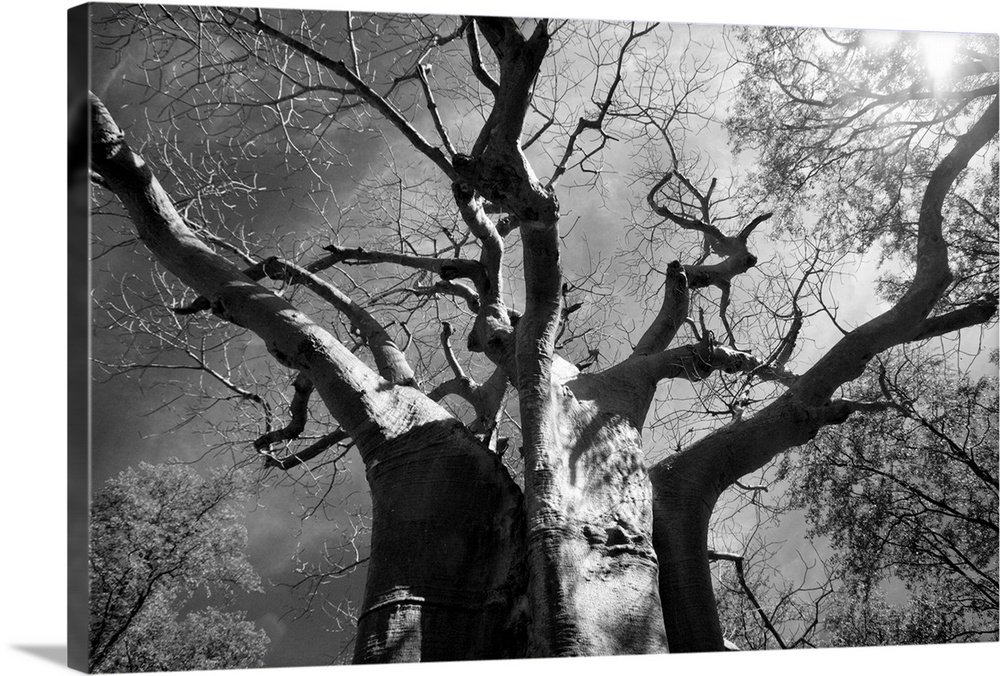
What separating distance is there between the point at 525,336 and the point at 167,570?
1.54 metres

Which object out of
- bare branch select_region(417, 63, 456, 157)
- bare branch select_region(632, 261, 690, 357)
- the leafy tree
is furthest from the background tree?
the leafy tree

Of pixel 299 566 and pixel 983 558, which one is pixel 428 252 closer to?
pixel 299 566

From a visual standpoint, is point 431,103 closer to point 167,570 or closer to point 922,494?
point 167,570

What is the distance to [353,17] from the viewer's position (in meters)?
2.62

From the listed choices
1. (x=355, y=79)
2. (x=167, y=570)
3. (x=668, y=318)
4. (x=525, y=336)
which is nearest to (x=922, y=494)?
(x=668, y=318)

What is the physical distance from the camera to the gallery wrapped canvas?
2168 millimetres

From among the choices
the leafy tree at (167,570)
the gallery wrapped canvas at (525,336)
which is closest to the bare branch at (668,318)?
the gallery wrapped canvas at (525,336)

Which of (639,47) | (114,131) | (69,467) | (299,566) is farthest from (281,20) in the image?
(299,566)

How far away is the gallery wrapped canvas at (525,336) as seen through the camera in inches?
85.4

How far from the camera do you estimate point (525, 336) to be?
2457mm

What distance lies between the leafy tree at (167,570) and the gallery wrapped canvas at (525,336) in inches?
0.5

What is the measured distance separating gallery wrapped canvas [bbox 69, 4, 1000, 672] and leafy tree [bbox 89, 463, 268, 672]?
13 mm

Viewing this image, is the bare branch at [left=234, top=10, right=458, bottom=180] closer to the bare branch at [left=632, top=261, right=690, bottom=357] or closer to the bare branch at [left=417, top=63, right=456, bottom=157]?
the bare branch at [left=417, top=63, right=456, bottom=157]

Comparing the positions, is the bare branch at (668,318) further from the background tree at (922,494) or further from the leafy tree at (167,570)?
the leafy tree at (167,570)
